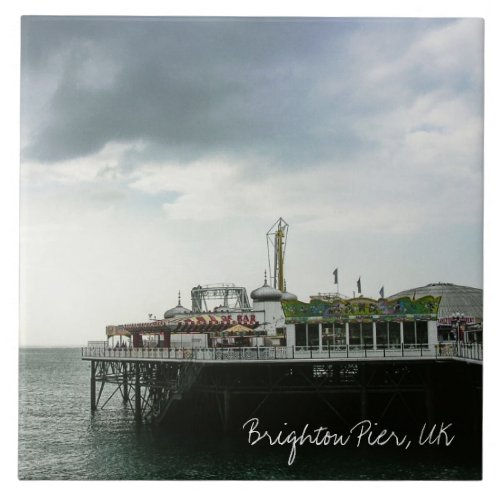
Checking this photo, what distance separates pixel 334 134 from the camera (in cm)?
3256

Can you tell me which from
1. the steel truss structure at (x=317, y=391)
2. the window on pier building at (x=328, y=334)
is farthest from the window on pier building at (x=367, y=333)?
the window on pier building at (x=328, y=334)

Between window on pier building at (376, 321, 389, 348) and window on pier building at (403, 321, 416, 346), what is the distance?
2.78 ft

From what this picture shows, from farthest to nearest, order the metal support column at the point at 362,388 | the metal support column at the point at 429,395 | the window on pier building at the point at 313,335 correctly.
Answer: the window on pier building at the point at 313,335
the metal support column at the point at 362,388
the metal support column at the point at 429,395

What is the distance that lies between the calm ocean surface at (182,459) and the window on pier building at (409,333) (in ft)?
30.6

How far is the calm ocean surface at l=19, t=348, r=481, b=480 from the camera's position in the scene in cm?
2959

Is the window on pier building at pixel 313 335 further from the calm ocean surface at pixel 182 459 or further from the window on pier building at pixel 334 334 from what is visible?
→ the calm ocean surface at pixel 182 459

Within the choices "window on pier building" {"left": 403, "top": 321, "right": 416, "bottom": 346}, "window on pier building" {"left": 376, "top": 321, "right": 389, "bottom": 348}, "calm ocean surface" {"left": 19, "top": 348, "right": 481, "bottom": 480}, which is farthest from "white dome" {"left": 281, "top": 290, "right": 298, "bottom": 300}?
"window on pier building" {"left": 403, "top": 321, "right": 416, "bottom": 346}

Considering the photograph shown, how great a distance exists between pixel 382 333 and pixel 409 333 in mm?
1278

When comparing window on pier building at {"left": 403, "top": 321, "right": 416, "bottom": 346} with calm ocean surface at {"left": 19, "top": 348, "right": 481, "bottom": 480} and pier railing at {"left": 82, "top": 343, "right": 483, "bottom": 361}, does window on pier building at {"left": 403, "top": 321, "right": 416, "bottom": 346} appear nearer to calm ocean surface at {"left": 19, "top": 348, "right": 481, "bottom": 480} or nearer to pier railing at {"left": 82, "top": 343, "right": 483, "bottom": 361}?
pier railing at {"left": 82, "top": 343, "right": 483, "bottom": 361}

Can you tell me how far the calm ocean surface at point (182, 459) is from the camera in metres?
29.6

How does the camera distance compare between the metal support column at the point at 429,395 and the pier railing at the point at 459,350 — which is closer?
the pier railing at the point at 459,350

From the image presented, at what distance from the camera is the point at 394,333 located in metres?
39.5

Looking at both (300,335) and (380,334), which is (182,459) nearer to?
(300,335)

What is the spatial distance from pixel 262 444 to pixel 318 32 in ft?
50.3
